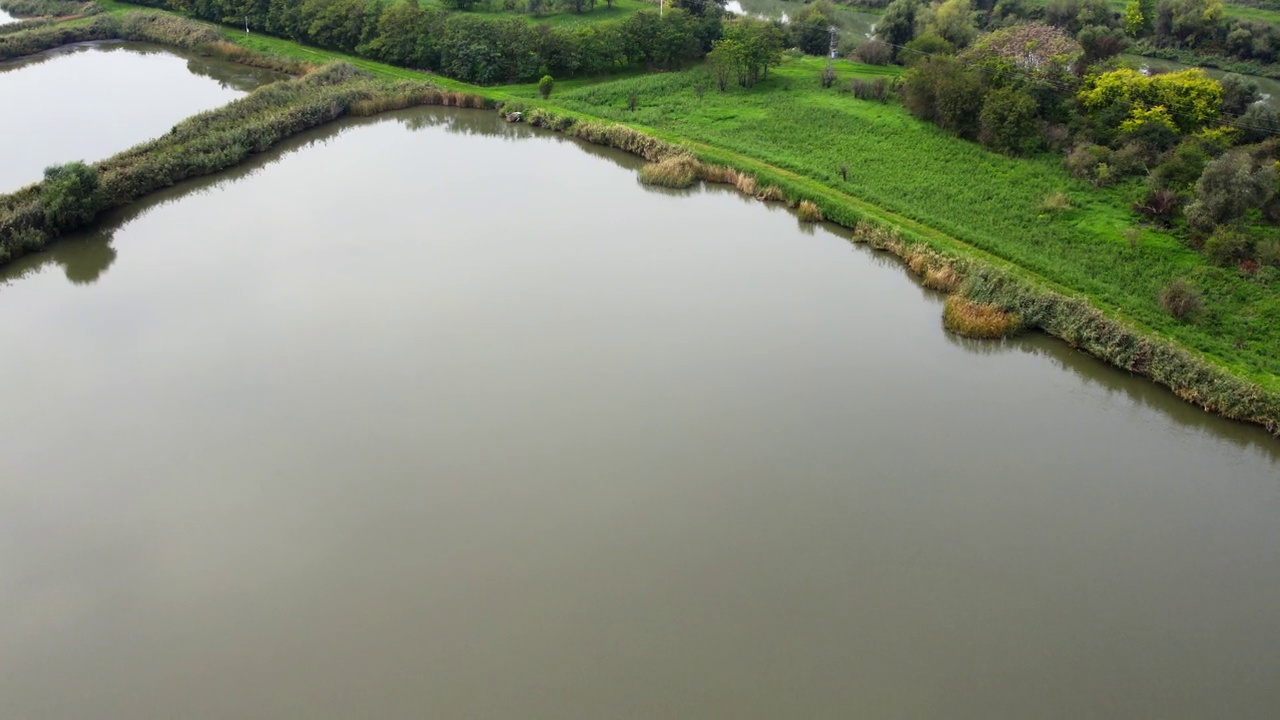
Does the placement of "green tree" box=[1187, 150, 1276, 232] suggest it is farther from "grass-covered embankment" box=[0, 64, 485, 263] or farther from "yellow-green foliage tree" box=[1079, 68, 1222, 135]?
"grass-covered embankment" box=[0, 64, 485, 263]

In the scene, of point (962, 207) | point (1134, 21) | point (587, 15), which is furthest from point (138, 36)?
point (1134, 21)

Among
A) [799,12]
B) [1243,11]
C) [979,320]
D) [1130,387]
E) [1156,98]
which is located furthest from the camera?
[1243,11]

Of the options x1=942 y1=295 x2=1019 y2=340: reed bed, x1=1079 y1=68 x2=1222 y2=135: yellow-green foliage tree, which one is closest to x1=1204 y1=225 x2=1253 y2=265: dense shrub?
x1=942 y1=295 x2=1019 y2=340: reed bed

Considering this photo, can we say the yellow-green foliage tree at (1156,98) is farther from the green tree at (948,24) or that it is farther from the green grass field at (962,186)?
the green tree at (948,24)

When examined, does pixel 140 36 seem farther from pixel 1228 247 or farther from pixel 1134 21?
pixel 1134 21

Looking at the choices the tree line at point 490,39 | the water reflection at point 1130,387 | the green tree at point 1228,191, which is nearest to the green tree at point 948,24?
the tree line at point 490,39

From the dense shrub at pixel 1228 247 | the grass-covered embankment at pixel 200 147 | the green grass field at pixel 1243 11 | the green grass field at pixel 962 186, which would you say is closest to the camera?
the green grass field at pixel 962 186
